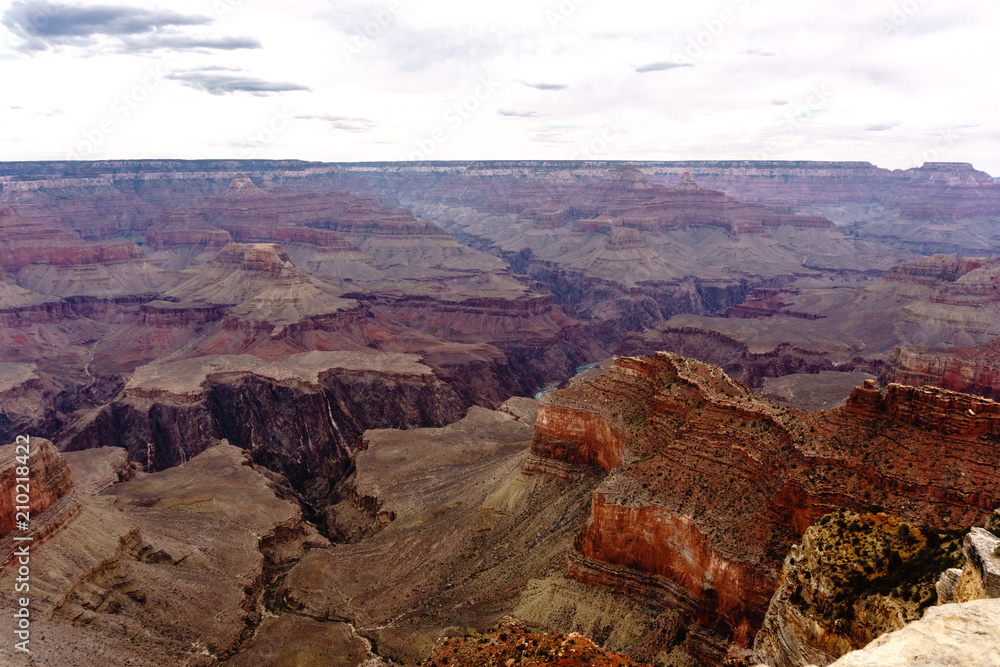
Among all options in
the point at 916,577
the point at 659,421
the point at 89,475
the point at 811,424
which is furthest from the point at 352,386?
the point at 916,577

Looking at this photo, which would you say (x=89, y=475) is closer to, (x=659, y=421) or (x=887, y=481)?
(x=659, y=421)

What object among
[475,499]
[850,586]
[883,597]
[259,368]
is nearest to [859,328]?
[475,499]

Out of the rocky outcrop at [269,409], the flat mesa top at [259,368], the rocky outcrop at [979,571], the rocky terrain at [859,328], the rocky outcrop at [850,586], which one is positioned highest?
the rocky outcrop at [979,571]

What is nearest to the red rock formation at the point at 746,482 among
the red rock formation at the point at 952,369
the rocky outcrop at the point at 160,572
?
the rocky outcrop at the point at 160,572

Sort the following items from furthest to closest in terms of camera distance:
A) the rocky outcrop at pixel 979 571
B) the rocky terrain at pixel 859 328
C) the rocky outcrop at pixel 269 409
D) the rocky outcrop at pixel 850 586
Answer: the rocky terrain at pixel 859 328 → the rocky outcrop at pixel 269 409 → the rocky outcrop at pixel 850 586 → the rocky outcrop at pixel 979 571

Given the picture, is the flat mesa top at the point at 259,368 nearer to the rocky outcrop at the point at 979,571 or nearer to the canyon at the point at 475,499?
the canyon at the point at 475,499

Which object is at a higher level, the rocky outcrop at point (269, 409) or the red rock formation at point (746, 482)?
the red rock formation at point (746, 482)
